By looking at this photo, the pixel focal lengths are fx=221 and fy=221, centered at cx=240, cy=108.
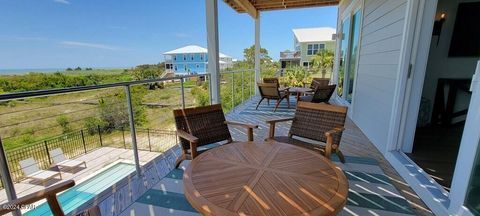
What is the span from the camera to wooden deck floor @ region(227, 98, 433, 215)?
1872mm

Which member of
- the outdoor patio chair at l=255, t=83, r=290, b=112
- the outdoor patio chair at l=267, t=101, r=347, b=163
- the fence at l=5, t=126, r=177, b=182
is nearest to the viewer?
the outdoor patio chair at l=267, t=101, r=347, b=163

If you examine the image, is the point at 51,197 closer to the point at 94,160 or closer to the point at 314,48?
the point at 94,160

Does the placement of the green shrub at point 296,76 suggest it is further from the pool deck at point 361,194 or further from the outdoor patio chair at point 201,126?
the outdoor patio chair at point 201,126

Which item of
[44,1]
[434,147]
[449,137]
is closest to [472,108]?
[434,147]

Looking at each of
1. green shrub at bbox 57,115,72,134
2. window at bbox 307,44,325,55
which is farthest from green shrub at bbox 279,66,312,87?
green shrub at bbox 57,115,72,134

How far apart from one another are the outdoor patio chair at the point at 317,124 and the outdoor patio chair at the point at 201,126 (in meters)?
0.47

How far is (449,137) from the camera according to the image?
293 centimetres

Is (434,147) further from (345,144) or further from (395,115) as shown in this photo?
(345,144)

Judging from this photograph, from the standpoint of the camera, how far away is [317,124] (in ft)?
7.43

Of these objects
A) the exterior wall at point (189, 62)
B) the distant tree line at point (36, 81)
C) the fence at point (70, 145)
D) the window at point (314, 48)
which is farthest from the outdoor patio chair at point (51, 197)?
the window at point (314, 48)

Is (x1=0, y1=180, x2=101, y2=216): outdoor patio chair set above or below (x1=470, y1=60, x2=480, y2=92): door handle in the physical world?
below

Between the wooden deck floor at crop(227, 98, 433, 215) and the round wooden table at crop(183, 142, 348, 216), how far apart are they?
3.33ft

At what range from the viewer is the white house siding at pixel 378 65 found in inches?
97.8

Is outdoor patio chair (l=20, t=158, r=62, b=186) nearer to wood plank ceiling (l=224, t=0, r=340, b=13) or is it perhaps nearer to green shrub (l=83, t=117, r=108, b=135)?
green shrub (l=83, t=117, r=108, b=135)
